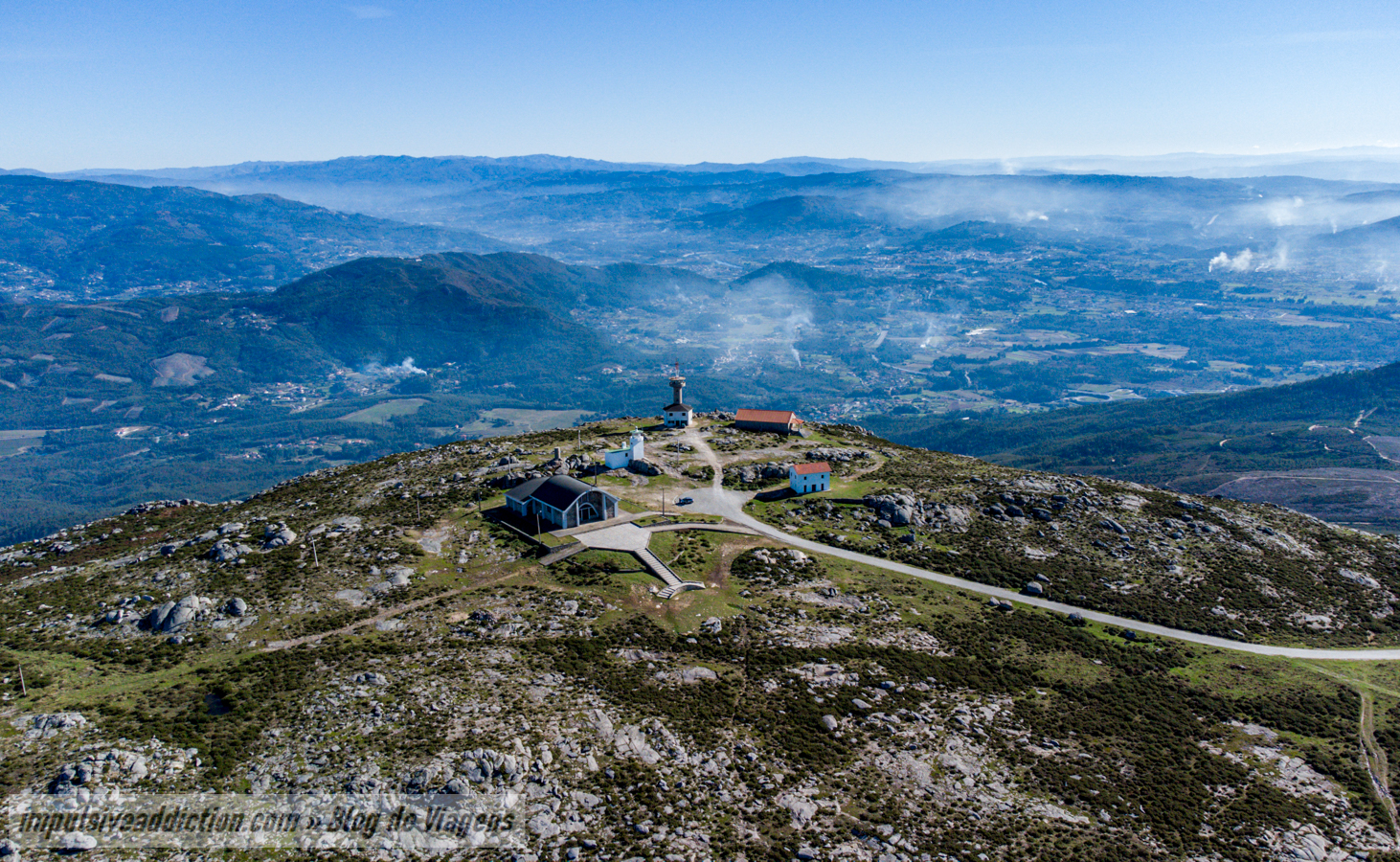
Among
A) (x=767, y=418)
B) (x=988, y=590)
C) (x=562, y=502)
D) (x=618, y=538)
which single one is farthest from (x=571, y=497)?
(x=767, y=418)

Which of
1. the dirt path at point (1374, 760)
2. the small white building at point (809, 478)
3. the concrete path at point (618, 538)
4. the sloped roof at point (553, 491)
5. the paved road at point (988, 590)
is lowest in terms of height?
the dirt path at point (1374, 760)

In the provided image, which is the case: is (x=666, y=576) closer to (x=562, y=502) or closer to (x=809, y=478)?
(x=562, y=502)

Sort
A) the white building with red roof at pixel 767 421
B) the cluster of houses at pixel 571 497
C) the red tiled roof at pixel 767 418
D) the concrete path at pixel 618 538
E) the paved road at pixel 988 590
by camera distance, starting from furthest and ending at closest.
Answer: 1. the red tiled roof at pixel 767 418
2. the white building with red roof at pixel 767 421
3. the cluster of houses at pixel 571 497
4. the concrete path at pixel 618 538
5. the paved road at pixel 988 590

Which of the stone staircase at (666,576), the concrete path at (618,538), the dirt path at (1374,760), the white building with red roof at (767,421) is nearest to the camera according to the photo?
the dirt path at (1374,760)

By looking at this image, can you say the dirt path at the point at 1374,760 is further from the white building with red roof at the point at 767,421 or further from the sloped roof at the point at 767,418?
the sloped roof at the point at 767,418

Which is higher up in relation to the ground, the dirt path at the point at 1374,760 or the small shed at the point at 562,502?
the small shed at the point at 562,502

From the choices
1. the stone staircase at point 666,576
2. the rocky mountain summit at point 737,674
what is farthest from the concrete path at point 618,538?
the stone staircase at point 666,576
